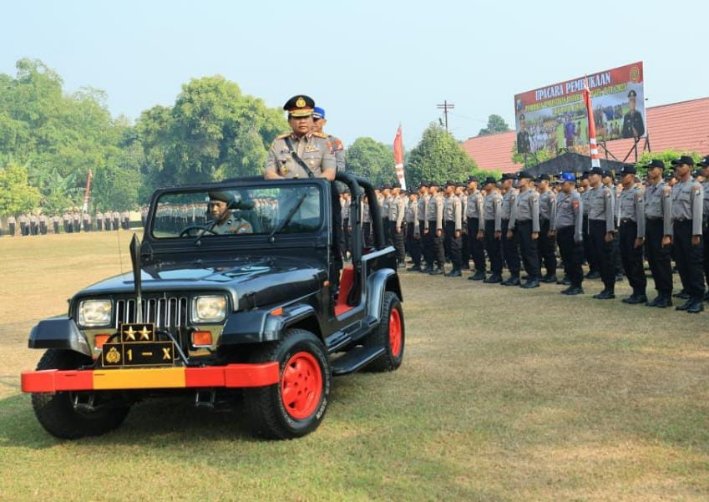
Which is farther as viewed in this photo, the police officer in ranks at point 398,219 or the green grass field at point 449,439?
the police officer in ranks at point 398,219

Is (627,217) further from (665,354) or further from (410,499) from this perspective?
(410,499)

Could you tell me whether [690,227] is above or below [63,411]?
above

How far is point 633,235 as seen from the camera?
36.2 feet

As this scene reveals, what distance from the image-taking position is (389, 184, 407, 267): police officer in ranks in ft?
62.3

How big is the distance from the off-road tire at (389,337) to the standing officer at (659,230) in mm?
4295

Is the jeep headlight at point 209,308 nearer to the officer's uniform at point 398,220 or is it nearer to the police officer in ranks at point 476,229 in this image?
the police officer in ranks at point 476,229

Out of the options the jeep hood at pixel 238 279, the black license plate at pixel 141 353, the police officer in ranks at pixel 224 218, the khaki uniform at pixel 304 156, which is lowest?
the black license plate at pixel 141 353

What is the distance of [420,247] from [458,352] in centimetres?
1065

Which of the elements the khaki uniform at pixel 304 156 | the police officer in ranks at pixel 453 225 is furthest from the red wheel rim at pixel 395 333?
the police officer in ranks at pixel 453 225

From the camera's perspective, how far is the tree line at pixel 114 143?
6906 cm

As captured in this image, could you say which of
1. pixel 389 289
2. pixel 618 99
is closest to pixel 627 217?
pixel 389 289

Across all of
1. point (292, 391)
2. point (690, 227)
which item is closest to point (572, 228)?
point (690, 227)

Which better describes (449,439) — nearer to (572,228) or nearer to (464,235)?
(572,228)

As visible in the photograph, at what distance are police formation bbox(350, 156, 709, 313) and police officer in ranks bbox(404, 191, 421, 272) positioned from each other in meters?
0.03
